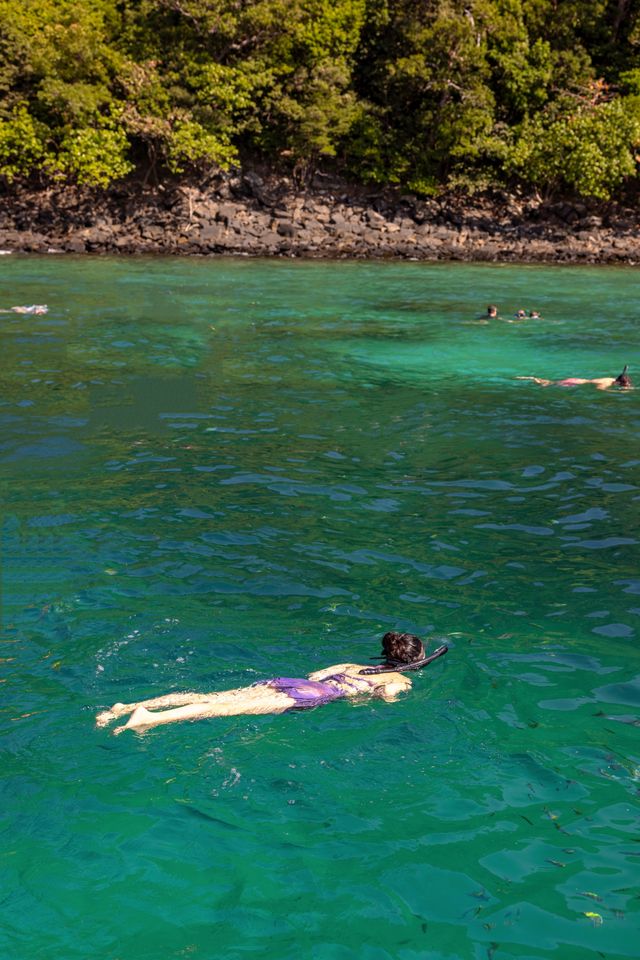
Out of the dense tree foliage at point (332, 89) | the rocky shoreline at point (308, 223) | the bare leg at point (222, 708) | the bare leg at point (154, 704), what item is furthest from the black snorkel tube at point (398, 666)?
the dense tree foliage at point (332, 89)

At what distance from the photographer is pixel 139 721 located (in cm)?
638

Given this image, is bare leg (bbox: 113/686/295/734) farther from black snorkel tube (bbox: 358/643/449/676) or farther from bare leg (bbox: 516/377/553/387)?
bare leg (bbox: 516/377/553/387)

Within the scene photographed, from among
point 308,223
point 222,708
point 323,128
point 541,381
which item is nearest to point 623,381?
point 541,381

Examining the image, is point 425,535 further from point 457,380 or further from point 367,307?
point 367,307

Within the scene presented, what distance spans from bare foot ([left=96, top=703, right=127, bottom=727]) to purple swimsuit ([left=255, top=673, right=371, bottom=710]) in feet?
3.42

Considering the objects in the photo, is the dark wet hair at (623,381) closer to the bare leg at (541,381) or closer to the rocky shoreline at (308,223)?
the bare leg at (541,381)

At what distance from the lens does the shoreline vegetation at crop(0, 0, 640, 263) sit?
4275cm

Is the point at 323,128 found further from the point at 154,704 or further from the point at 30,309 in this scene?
the point at 154,704

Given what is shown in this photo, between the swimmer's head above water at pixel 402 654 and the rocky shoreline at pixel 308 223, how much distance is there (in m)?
36.7

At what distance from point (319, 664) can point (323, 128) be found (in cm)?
4071

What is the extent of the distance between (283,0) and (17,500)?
4073 cm

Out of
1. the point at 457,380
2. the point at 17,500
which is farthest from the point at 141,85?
→ the point at 17,500

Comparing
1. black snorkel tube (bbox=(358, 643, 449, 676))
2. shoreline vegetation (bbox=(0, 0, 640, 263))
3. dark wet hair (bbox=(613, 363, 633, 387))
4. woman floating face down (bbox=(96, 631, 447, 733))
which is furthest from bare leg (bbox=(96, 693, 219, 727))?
shoreline vegetation (bbox=(0, 0, 640, 263))

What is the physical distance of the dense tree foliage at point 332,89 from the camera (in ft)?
140
